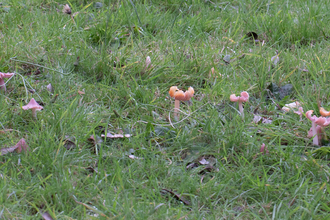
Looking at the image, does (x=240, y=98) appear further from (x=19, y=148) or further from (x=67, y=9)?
(x=67, y=9)

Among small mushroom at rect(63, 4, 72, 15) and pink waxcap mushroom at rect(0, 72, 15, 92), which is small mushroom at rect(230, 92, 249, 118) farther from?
small mushroom at rect(63, 4, 72, 15)

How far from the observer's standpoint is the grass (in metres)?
1.89

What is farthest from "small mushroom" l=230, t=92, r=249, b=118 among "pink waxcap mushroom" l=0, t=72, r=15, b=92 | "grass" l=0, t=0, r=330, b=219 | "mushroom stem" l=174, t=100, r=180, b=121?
"pink waxcap mushroom" l=0, t=72, r=15, b=92

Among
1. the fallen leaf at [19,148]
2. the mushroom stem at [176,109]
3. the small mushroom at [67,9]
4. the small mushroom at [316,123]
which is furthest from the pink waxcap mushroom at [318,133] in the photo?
the small mushroom at [67,9]

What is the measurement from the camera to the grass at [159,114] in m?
1.89

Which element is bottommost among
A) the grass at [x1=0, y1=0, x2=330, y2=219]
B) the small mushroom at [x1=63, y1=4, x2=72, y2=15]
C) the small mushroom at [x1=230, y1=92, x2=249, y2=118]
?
the grass at [x1=0, y1=0, x2=330, y2=219]

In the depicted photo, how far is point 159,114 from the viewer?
2648mm

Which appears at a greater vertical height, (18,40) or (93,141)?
(18,40)

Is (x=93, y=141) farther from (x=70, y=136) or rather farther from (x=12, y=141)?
(x=12, y=141)

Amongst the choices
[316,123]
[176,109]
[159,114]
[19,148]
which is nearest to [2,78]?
[19,148]

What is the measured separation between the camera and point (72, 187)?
74.0 inches

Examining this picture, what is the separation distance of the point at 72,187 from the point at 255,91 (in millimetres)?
1715

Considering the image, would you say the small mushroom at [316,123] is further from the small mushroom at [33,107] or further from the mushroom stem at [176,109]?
the small mushroom at [33,107]

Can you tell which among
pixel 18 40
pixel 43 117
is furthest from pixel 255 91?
pixel 18 40
